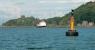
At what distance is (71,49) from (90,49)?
3.91m

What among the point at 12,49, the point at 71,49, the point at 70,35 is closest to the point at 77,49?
the point at 71,49

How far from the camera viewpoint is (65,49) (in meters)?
77.6

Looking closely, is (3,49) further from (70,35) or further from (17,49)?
(70,35)

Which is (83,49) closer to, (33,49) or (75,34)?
(33,49)

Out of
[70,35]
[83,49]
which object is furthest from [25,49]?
[70,35]

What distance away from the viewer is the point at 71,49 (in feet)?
251

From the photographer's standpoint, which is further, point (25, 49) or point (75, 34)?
point (75, 34)

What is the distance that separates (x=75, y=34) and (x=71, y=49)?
2014 inches

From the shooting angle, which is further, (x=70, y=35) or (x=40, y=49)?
(x=70, y=35)

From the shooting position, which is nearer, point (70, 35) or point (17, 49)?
point (17, 49)

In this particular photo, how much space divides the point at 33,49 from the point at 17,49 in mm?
3245

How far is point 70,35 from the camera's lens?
12744 centimetres

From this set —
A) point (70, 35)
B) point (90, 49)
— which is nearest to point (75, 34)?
point (70, 35)

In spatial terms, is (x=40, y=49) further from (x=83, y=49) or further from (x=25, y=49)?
(x=83, y=49)
